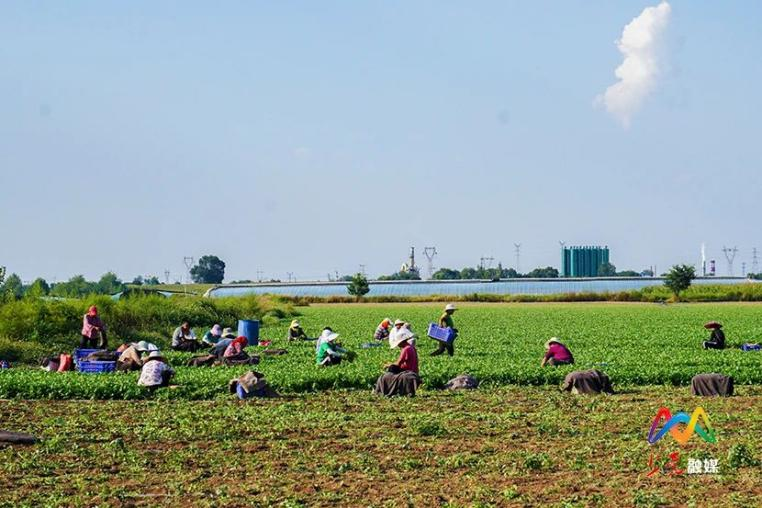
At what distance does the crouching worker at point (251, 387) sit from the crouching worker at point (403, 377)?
7.17 ft

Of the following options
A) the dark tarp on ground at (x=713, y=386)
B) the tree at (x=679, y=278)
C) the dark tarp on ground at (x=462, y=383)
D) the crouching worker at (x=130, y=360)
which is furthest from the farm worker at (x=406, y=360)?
the tree at (x=679, y=278)

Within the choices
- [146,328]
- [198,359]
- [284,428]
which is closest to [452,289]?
[146,328]

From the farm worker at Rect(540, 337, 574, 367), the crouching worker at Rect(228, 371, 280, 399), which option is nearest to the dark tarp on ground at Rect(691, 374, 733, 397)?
the farm worker at Rect(540, 337, 574, 367)

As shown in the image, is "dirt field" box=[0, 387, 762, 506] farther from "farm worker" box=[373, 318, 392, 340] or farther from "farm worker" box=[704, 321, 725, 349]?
"farm worker" box=[373, 318, 392, 340]

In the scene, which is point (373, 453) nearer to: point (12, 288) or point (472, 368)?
point (472, 368)

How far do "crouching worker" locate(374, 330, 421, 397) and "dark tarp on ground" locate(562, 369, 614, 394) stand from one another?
318 cm

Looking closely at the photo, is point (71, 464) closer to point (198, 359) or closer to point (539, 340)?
point (198, 359)

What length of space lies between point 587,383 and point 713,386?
2.50 meters

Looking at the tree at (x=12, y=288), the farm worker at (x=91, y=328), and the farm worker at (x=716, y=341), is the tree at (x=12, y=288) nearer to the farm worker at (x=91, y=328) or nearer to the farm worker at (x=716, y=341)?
the farm worker at (x=91, y=328)

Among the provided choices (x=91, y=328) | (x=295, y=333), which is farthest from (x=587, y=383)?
(x=295, y=333)

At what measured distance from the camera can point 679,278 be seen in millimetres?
117188

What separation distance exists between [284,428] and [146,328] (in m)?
29.9

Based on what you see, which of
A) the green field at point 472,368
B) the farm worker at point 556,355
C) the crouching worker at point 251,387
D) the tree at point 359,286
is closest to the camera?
the crouching worker at point 251,387

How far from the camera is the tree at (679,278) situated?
11725cm
